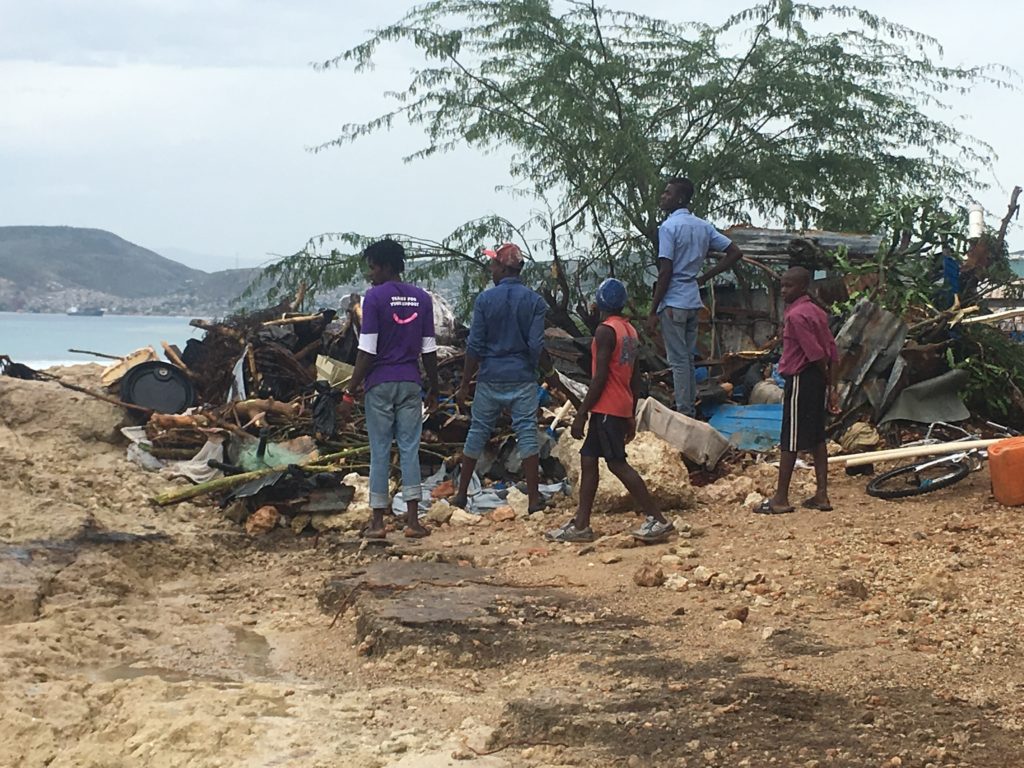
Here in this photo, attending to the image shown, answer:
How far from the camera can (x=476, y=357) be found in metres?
8.13

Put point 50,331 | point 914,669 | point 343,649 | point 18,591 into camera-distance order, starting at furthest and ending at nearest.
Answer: point 50,331
point 18,591
point 343,649
point 914,669

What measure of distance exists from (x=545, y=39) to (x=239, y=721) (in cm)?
987

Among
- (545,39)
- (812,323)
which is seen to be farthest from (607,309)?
(545,39)

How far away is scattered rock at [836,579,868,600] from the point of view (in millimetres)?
5789

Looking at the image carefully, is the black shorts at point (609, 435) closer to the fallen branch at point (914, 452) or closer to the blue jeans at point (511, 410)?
the blue jeans at point (511, 410)

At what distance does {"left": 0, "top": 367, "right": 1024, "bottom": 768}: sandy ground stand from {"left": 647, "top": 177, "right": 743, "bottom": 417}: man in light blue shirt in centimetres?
129

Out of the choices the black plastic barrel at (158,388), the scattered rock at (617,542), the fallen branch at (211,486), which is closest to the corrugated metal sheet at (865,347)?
the scattered rock at (617,542)

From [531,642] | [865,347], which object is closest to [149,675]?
[531,642]

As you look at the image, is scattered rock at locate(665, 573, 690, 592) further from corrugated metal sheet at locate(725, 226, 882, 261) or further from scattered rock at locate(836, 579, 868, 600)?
Answer: corrugated metal sheet at locate(725, 226, 882, 261)

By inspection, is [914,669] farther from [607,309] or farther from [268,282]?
[268,282]

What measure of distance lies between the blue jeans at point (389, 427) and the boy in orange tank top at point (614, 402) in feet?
3.97

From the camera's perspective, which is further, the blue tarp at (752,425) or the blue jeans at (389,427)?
the blue tarp at (752,425)

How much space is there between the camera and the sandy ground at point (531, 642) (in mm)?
4168

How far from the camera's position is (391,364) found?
295 inches
